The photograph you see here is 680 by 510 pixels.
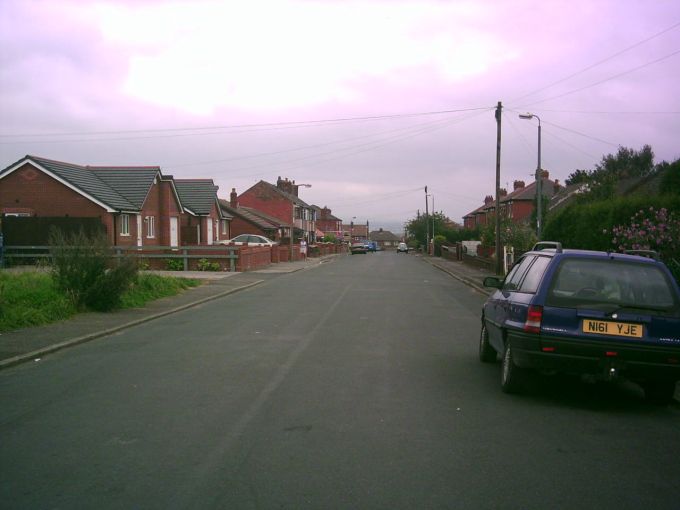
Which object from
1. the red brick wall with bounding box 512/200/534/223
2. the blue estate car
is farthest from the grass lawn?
the red brick wall with bounding box 512/200/534/223

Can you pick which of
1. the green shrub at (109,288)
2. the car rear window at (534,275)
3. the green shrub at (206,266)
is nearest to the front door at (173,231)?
the green shrub at (206,266)

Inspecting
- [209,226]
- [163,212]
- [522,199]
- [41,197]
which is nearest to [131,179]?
[163,212]

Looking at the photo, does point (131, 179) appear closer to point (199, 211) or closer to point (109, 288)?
point (199, 211)

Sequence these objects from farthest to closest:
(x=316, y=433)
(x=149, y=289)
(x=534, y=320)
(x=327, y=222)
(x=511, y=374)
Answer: (x=327, y=222)
(x=149, y=289)
(x=511, y=374)
(x=534, y=320)
(x=316, y=433)

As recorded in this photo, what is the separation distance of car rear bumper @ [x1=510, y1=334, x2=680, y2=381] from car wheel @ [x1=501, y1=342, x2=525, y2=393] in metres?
0.47

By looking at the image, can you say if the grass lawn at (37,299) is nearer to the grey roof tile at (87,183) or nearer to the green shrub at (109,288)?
the green shrub at (109,288)

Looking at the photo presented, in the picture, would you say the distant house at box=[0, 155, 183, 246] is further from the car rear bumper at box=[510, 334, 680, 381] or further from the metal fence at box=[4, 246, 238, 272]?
the car rear bumper at box=[510, 334, 680, 381]

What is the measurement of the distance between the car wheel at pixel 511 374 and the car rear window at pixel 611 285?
2.76 feet

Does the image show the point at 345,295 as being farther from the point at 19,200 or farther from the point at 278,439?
the point at 19,200

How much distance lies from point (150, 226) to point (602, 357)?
3471cm

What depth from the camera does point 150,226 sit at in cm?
3906

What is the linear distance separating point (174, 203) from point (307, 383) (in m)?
35.2

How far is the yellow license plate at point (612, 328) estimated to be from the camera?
6977 mm

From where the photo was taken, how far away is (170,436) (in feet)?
20.0
